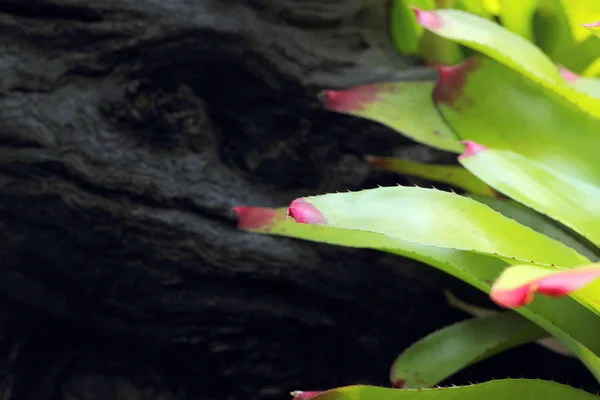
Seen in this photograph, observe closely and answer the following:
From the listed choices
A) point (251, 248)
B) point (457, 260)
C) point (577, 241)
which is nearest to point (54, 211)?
point (251, 248)

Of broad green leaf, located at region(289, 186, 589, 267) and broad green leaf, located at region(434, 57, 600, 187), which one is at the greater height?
broad green leaf, located at region(434, 57, 600, 187)

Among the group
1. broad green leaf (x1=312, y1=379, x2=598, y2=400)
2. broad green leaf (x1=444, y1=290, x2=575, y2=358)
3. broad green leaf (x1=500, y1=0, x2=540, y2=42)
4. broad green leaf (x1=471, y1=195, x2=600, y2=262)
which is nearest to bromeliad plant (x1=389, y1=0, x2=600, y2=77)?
broad green leaf (x1=500, y1=0, x2=540, y2=42)

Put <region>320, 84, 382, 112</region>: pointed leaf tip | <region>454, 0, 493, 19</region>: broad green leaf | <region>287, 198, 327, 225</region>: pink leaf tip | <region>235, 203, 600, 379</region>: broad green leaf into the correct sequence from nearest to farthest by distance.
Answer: <region>287, 198, 327, 225</region>: pink leaf tip, <region>235, 203, 600, 379</region>: broad green leaf, <region>320, 84, 382, 112</region>: pointed leaf tip, <region>454, 0, 493, 19</region>: broad green leaf

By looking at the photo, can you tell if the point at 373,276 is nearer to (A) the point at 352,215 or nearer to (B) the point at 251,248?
(B) the point at 251,248

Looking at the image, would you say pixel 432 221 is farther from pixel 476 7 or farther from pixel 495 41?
pixel 476 7

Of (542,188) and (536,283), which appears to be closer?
(536,283)

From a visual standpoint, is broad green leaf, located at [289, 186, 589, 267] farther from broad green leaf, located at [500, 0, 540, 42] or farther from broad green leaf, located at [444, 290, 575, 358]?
broad green leaf, located at [500, 0, 540, 42]

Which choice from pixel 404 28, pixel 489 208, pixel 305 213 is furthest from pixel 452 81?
pixel 305 213
